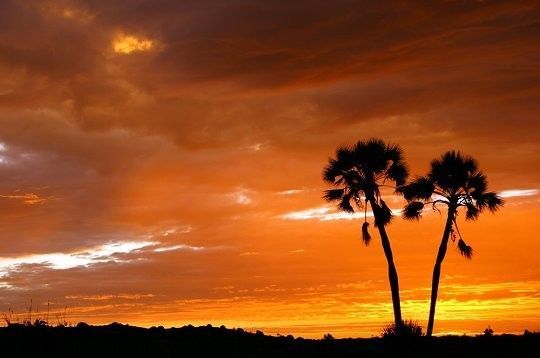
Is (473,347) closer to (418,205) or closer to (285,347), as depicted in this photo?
(285,347)

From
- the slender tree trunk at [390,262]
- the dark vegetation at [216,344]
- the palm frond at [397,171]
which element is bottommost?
the dark vegetation at [216,344]

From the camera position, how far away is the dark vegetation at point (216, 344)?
25.9m

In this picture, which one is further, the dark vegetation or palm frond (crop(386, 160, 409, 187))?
palm frond (crop(386, 160, 409, 187))

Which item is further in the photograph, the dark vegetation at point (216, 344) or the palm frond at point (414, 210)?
the palm frond at point (414, 210)

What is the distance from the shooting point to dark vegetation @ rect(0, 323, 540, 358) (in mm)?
25891

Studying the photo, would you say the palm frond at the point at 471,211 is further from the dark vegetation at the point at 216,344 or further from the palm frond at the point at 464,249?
the dark vegetation at the point at 216,344

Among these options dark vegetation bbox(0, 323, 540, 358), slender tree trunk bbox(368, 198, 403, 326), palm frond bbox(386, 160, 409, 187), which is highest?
palm frond bbox(386, 160, 409, 187)

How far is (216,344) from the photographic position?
91.5ft

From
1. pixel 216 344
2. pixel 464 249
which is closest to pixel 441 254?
pixel 464 249

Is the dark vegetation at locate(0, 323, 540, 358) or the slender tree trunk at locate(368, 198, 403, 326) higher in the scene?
the slender tree trunk at locate(368, 198, 403, 326)

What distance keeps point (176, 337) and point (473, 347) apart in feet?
36.6

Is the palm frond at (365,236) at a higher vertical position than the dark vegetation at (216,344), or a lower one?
higher

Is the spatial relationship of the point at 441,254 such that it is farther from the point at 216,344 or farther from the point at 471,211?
the point at 216,344

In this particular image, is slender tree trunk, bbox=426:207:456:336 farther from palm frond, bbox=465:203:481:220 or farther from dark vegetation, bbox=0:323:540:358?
dark vegetation, bbox=0:323:540:358
